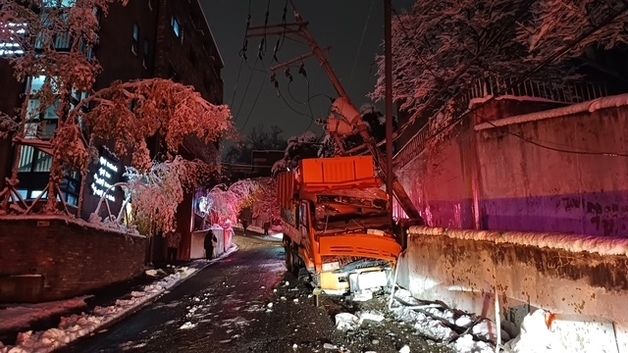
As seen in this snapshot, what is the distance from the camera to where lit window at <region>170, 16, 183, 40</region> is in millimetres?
25525

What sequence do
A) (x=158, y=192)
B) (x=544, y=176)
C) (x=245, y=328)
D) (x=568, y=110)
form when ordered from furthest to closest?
(x=158, y=192)
(x=245, y=328)
(x=544, y=176)
(x=568, y=110)

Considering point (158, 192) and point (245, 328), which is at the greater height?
point (158, 192)

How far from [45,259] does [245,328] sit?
6680 millimetres

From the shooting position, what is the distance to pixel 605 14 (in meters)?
8.46

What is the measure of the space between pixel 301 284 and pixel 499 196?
23.6 ft

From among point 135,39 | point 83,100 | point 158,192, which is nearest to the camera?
point 83,100

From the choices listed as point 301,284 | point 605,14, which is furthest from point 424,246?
point 605,14

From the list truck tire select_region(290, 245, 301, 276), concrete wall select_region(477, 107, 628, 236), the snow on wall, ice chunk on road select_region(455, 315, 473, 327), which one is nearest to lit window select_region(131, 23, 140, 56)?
truck tire select_region(290, 245, 301, 276)

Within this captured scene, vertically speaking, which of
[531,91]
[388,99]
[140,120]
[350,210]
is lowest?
[350,210]

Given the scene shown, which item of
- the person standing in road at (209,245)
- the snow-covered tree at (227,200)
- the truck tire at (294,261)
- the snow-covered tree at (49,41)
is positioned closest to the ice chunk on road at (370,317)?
the truck tire at (294,261)

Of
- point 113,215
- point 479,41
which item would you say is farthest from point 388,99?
point 113,215

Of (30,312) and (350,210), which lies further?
(350,210)

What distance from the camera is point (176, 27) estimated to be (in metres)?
26.6

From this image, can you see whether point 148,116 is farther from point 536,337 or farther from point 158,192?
point 536,337
